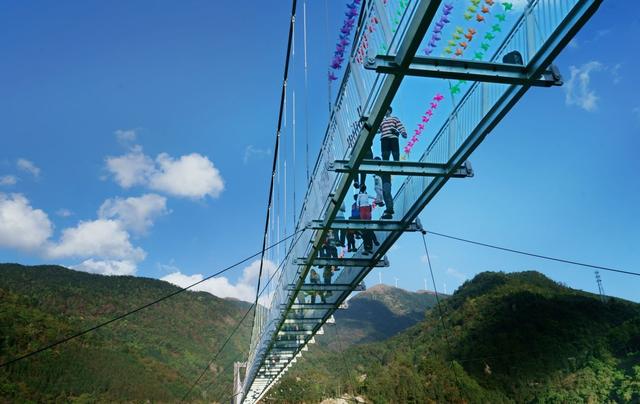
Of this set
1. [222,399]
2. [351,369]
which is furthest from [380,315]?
[222,399]

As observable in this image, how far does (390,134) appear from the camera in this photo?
20.4 feet

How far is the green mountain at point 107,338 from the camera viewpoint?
215ft

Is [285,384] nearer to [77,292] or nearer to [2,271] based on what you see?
[77,292]

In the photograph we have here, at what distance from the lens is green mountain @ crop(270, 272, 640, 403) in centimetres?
4922

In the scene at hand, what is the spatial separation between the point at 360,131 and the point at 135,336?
99608 mm

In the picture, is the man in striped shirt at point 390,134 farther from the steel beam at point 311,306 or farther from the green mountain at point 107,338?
the green mountain at point 107,338

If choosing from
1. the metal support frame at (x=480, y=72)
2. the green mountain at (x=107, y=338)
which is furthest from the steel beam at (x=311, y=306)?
the green mountain at (x=107, y=338)

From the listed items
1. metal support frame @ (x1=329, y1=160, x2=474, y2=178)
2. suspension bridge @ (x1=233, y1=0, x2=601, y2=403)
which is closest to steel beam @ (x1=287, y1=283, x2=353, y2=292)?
suspension bridge @ (x1=233, y1=0, x2=601, y2=403)

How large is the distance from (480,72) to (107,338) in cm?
9635

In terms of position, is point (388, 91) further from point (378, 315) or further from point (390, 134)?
point (378, 315)

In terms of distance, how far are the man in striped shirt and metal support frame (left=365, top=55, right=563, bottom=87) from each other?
1.80 metres

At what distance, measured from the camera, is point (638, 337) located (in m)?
49.3

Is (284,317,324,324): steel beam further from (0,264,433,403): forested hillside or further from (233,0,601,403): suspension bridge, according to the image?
(0,264,433,403): forested hillside

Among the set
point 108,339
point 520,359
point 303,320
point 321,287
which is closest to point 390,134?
point 321,287
